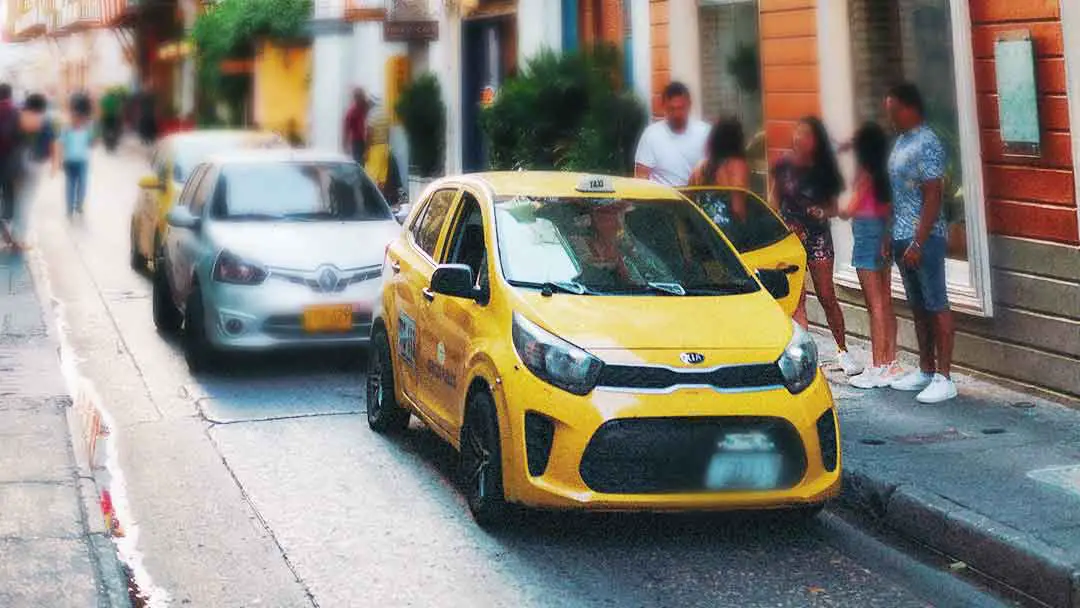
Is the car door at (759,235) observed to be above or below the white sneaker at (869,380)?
above

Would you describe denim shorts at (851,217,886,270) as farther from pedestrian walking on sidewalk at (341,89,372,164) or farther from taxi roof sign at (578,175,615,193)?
pedestrian walking on sidewalk at (341,89,372,164)

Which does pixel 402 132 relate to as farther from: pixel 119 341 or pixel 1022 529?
pixel 1022 529

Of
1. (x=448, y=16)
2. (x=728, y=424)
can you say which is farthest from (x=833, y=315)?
(x=448, y=16)

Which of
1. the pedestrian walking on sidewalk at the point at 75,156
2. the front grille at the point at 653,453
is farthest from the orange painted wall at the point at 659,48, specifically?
the pedestrian walking on sidewalk at the point at 75,156

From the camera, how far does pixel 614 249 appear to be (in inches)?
310

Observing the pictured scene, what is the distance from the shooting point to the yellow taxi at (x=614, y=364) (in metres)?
6.78

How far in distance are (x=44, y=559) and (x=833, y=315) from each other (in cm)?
602

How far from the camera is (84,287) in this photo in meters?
16.8

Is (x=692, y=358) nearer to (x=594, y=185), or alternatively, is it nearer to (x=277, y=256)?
(x=594, y=185)

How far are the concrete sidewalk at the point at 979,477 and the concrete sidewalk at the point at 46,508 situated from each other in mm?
3443

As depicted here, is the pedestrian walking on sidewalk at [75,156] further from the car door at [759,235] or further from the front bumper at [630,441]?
the front bumper at [630,441]

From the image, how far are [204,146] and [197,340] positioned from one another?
6166 mm

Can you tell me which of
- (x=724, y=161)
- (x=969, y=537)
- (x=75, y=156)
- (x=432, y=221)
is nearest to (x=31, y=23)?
(x=75, y=156)

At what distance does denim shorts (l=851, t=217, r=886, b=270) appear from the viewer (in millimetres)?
10281
